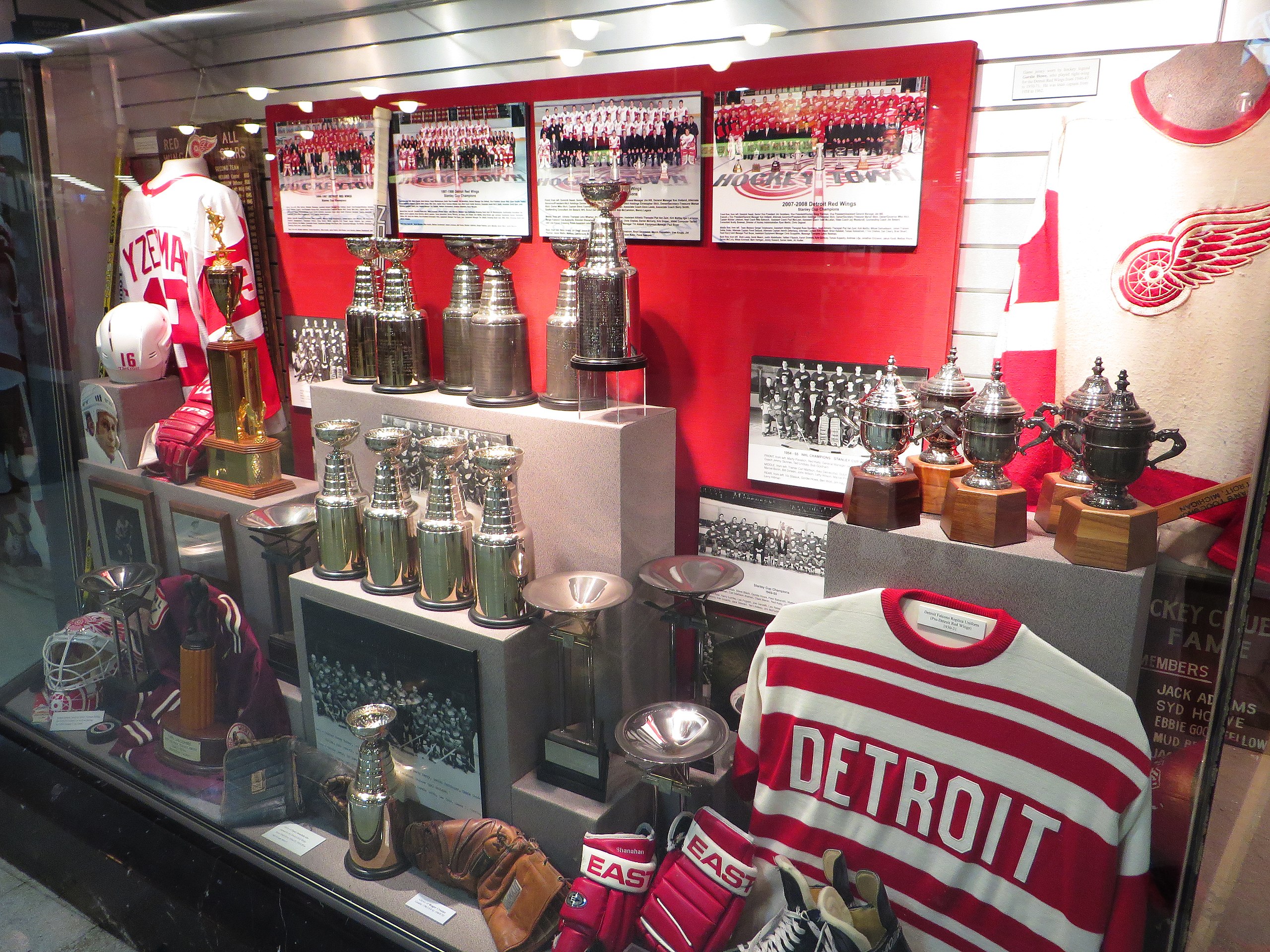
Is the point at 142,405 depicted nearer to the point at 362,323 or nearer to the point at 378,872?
the point at 362,323

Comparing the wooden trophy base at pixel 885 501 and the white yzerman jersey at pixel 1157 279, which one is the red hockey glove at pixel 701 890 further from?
the white yzerman jersey at pixel 1157 279

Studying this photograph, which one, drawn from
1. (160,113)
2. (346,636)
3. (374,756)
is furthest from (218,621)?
(160,113)

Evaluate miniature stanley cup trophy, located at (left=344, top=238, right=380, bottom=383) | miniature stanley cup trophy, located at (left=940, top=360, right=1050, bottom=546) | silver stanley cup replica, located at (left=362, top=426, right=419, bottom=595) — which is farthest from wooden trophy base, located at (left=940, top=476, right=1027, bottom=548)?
miniature stanley cup trophy, located at (left=344, top=238, right=380, bottom=383)

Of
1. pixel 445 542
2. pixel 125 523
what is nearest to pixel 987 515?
pixel 445 542

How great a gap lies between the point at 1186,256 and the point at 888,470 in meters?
0.54

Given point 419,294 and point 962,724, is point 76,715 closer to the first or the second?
point 419,294

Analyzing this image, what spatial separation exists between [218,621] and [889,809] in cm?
187

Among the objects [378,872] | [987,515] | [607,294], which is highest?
[607,294]

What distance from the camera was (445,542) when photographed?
203 centimetres

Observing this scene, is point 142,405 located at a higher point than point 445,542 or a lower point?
higher

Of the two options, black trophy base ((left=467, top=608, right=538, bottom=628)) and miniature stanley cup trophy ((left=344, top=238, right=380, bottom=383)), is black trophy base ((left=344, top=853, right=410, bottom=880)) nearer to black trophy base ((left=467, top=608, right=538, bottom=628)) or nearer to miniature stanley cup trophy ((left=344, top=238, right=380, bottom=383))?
black trophy base ((left=467, top=608, right=538, bottom=628))

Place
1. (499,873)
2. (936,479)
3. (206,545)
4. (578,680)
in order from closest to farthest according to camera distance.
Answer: (936,479) < (499,873) < (578,680) < (206,545)

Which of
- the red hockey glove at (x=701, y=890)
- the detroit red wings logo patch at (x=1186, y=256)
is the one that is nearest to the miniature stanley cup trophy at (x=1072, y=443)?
the detroit red wings logo patch at (x=1186, y=256)

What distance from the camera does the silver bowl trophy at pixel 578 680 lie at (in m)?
1.90
